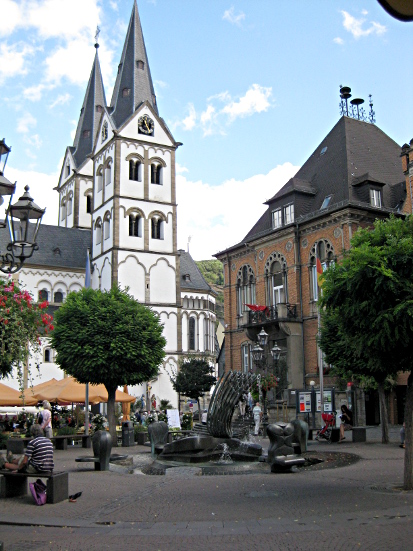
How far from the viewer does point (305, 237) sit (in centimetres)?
3862

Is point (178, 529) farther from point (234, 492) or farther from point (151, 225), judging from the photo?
point (151, 225)

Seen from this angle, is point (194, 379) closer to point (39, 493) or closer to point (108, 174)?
point (108, 174)

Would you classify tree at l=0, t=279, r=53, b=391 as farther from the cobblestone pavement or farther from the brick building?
the brick building

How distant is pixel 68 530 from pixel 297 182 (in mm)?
34519

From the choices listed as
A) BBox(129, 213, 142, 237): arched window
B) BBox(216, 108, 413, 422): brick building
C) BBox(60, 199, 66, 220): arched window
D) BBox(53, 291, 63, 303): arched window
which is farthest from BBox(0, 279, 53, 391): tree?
BBox(60, 199, 66, 220): arched window

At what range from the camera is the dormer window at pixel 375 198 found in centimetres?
3632

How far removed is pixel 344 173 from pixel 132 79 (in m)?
30.0

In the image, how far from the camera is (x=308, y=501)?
10.6 m

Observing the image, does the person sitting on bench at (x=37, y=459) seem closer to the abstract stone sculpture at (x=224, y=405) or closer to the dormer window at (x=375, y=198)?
the abstract stone sculpture at (x=224, y=405)

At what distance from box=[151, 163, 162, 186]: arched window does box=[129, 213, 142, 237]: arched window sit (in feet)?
12.8

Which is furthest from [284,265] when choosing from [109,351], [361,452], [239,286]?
[361,452]

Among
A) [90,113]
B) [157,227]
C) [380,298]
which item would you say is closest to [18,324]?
[380,298]

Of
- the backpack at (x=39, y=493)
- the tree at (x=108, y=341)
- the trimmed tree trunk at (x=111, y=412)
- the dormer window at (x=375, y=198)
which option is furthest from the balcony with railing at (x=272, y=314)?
the backpack at (x=39, y=493)

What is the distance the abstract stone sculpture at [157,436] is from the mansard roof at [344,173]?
63.1 ft
